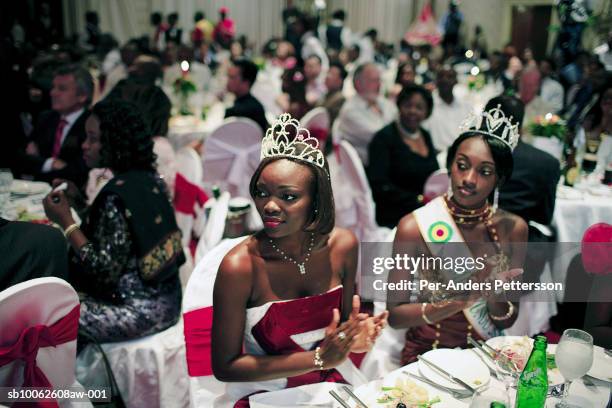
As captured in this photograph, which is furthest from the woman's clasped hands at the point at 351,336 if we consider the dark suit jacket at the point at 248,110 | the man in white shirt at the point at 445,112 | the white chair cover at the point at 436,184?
the man in white shirt at the point at 445,112

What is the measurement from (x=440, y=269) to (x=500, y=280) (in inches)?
10.1

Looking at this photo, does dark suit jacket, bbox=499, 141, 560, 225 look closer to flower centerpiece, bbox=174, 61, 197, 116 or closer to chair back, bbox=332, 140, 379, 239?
chair back, bbox=332, 140, 379, 239

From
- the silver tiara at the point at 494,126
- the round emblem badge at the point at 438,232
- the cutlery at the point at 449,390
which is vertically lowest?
the cutlery at the point at 449,390

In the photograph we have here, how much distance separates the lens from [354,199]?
3.39 m

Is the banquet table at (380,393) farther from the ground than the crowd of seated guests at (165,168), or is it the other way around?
the crowd of seated guests at (165,168)

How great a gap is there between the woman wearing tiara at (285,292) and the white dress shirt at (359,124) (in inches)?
111

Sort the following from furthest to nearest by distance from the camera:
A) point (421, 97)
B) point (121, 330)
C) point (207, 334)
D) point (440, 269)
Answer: point (421, 97)
point (121, 330)
point (440, 269)
point (207, 334)

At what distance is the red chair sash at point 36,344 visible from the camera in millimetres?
1449

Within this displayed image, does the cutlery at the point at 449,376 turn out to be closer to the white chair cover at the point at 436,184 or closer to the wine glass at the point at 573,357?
the wine glass at the point at 573,357

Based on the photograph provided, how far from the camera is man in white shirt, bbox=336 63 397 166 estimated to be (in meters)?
4.49

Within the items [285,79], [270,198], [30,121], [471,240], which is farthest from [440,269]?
[30,121]

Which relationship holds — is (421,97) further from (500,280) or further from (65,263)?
(65,263)

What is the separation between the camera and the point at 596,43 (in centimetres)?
584

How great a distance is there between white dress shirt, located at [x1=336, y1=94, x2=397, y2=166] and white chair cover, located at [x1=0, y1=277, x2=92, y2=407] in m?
3.21
